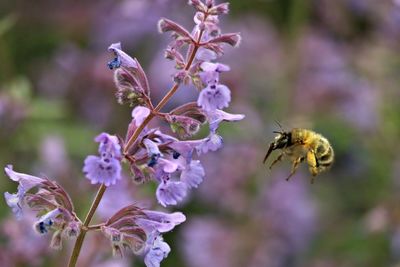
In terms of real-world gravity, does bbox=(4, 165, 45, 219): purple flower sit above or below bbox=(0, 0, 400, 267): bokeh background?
below

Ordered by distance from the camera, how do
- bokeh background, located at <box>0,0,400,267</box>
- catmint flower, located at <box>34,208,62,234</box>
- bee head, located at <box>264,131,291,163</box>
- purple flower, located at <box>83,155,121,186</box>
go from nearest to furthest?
purple flower, located at <box>83,155,121,186</box> < catmint flower, located at <box>34,208,62,234</box> < bee head, located at <box>264,131,291,163</box> < bokeh background, located at <box>0,0,400,267</box>

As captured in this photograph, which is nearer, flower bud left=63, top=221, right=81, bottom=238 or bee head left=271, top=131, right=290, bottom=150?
flower bud left=63, top=221, right=81, bottom=238

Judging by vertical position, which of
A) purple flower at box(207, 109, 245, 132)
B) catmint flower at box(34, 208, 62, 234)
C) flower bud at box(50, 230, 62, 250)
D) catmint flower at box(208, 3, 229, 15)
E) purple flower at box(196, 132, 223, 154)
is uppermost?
catmint flower at box(208, 3, 229, 15)

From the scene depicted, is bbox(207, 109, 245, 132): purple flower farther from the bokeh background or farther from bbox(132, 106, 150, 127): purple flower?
the bokeh background

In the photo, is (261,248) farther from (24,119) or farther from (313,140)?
(313,140)

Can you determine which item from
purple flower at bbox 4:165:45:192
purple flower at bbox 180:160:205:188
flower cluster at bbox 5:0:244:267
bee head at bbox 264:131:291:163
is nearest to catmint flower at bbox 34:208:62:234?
flower cluster at bbox 5:0:244:267

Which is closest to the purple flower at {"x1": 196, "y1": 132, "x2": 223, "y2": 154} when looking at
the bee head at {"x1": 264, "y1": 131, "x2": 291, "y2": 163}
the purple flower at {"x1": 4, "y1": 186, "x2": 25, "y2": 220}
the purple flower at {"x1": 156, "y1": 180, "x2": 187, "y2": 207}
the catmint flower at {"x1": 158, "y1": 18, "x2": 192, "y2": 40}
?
the purple flower at {"x1": 156, "y1": 180, "x2": 187, "y2": 207}

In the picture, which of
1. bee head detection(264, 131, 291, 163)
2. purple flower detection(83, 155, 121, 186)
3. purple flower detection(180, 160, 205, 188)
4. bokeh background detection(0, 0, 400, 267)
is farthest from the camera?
bokeh background detection(0, 0, 400, 267)
